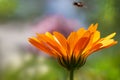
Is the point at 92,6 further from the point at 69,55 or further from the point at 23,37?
the point at 69,55

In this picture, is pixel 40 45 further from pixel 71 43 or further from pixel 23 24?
pixel 23 24

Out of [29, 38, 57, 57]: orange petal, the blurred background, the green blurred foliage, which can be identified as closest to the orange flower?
[29, 38, 57, 57]: orange petal

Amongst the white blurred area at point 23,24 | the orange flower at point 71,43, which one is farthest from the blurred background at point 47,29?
the orange flower at point 71,43

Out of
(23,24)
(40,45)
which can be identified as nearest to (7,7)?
(23,24)

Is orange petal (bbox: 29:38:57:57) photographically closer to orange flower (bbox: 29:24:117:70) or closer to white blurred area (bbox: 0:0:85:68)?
orange flower (bbox: 29:24:117:70)

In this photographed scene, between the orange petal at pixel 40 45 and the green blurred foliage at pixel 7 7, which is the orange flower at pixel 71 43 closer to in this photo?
the orange petal at pixel 40 45

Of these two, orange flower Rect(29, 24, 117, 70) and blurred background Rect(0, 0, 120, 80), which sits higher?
orange flower Rect(29, 24, 117, 70)

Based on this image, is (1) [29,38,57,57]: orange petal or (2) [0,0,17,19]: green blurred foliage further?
(2) [0,0,17,19]: green blurred foliage

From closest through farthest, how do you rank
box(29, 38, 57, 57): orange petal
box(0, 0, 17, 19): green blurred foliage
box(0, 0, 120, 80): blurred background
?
box(29, 38, 57, 57): orange petal < box(0, 0, 120, 80): blurred background < box(0, 0, 17, 19): green blurred foliage
